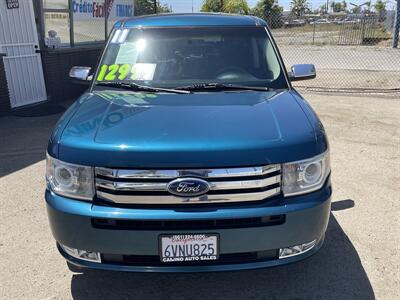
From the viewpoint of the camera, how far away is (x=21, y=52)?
28.5ft

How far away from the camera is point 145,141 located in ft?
8.66

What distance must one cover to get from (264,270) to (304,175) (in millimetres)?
964

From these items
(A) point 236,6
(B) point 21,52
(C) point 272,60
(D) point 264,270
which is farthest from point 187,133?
(A) point 236,6

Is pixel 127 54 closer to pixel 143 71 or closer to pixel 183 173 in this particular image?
pixel 143 71

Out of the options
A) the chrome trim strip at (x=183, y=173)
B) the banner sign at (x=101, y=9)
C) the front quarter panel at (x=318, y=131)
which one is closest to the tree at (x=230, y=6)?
the banner sign at (x=101, y=9)

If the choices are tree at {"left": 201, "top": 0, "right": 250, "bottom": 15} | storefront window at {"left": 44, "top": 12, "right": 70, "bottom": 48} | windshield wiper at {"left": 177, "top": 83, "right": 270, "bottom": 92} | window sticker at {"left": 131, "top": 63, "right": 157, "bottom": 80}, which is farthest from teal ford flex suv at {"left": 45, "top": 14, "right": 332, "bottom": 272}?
tree at {"left": 201, "top": 0, "right": 250, "bottom": 15}

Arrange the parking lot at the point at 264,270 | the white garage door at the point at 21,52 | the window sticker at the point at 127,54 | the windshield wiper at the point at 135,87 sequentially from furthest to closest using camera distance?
the white garage door at the point at 21,52 → the window sticker at the point at 127,54 → the windshield wiper at the point at 135,87 → the parking lot at the point at 264,270

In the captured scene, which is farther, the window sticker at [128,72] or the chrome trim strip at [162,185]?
the window sticker at [128,72]

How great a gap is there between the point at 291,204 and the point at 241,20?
224 cm

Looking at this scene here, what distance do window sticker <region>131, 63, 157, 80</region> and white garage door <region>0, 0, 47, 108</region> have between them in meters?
5.42

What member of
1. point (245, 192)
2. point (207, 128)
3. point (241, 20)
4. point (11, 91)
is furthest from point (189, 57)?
point (11, 91)

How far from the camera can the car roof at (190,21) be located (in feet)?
13.5

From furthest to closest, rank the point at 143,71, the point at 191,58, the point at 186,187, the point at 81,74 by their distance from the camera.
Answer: the point at 81,74 → the point at 191,58 → the point at 143,71 → the point at 186,187

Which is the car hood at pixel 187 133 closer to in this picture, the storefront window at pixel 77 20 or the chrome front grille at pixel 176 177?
the chrome front grille at pixel 176 177
